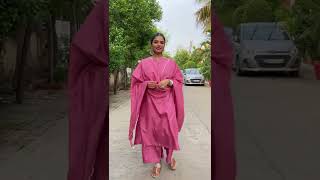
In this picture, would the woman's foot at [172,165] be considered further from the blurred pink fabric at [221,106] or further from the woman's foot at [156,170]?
the blurred pink fabric at [221,106]

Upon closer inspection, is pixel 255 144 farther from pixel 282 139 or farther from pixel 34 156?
pixel 34 156

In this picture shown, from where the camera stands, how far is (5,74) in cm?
1812

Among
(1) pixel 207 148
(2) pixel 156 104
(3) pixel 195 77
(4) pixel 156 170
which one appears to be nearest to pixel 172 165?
(4) pixel 156 170

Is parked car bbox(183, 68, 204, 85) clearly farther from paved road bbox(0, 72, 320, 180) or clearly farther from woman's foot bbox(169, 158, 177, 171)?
woman's foot bbox(169, 158, 177, 171)

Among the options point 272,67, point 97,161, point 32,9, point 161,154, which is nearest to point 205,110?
point 272,67

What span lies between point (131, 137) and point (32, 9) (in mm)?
2985

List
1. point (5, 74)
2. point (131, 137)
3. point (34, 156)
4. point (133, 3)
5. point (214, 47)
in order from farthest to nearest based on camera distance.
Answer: point (5, 74)
point (133, 3)
point (34, 156)
point (131, 137)
point (214, 47)

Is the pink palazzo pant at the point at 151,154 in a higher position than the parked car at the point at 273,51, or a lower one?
lower

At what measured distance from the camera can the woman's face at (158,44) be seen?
551 cm

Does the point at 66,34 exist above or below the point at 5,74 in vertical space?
above

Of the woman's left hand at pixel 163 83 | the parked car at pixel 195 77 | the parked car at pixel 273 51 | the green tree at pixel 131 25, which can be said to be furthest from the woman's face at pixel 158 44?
the parked car at pixel 273 51

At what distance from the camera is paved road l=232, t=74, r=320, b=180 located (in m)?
6.30

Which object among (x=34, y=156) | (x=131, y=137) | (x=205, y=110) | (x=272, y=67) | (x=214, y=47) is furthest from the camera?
(x=272, y=67)

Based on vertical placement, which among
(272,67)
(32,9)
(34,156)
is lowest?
(34,156)
